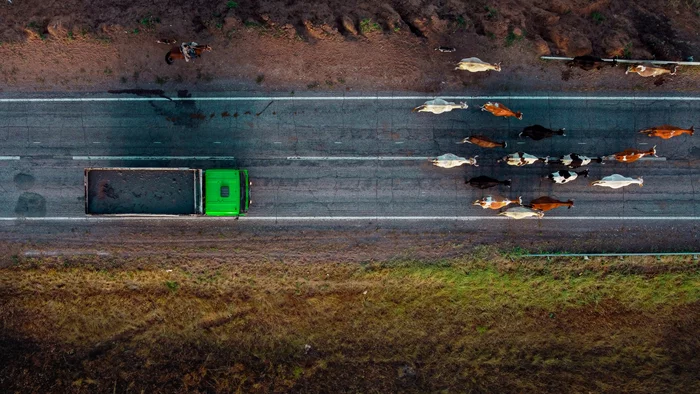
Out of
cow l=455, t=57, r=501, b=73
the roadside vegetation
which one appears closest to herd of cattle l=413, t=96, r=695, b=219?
cow l=455, t=57, r=501, b=73

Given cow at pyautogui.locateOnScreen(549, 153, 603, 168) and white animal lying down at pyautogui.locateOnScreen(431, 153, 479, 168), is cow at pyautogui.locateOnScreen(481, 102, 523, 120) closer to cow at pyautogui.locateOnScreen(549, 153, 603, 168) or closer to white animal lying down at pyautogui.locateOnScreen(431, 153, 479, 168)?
Answer: white animal lying down at pyautogui.locateOnScreen(431, 153, 479, 168)

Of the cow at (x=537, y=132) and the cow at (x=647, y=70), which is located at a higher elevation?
the cow at (x=647, y=70)

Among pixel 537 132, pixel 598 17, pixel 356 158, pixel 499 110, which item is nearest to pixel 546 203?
pixel 537 132

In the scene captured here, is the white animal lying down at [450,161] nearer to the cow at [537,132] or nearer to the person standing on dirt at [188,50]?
the cow at [537,132]

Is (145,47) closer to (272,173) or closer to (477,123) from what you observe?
(272,173)

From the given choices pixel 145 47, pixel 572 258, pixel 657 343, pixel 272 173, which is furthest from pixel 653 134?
pixel 145 47

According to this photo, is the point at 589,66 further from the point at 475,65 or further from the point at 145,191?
the point at 145,191

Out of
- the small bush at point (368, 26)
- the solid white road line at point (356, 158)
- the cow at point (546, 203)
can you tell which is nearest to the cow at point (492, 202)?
the cow at point (546, 203)
